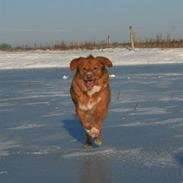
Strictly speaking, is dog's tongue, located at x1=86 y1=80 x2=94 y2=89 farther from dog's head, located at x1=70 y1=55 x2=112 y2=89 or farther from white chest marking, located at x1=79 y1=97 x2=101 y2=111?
white chest marking, located at x1=79 y1=97 x2=101 y2=111

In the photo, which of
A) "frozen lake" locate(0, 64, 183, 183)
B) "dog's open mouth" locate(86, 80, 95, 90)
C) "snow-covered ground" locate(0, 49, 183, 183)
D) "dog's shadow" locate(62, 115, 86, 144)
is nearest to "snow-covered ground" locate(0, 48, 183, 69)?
"snow-covered ground" locate(0, 49, 183, 183)

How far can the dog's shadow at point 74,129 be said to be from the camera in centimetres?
704

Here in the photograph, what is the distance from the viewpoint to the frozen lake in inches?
197

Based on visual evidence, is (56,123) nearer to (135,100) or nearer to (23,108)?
(23,108)

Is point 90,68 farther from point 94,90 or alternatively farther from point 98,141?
point 98,141

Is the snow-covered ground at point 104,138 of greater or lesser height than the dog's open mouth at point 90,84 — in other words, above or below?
below

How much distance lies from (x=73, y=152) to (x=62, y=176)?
1083 mm

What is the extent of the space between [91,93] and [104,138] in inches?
23.0

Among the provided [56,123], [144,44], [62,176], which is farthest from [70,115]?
[144,44]

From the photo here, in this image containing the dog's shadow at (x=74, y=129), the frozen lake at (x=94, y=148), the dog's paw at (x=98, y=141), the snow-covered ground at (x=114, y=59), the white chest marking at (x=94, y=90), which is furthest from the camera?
the snow-covered ground at (x=114, y=59)

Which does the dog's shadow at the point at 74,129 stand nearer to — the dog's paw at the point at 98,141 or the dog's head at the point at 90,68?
the dog's paw at the point at 98,141

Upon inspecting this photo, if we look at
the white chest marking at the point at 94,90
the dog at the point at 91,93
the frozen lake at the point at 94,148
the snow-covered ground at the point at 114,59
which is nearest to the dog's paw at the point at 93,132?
the dog at the point at 91,93

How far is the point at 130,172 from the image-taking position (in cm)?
499

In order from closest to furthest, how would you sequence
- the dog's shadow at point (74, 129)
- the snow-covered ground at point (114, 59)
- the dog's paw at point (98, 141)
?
1. the dog's paw at point (98, 141)
2. the dog's shadow at point (74, 129)
3. the snow-covered ground at point (114, 59)
